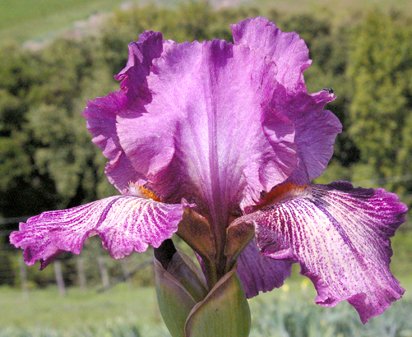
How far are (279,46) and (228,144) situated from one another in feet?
0.65

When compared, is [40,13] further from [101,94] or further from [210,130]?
[210,130]

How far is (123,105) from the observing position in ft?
4.23

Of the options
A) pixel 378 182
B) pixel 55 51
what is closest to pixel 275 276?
pixel 378 182

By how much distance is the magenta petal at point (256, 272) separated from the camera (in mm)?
1431

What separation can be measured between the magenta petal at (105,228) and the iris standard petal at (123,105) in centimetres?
14

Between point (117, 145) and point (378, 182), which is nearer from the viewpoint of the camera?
point (117, 145)

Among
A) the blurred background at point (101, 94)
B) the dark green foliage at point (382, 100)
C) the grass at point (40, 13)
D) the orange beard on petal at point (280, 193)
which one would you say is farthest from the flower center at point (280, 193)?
the grass at point (40, 13)

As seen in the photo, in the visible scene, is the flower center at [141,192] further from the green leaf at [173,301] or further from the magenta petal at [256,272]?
the magenta petal at [256,272]

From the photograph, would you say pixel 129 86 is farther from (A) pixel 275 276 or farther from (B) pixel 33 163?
(B) pixel 33 163

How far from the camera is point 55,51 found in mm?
38312

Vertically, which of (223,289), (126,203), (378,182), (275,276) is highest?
(126,203)

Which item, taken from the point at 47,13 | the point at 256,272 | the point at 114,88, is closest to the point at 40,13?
the point at 47,13

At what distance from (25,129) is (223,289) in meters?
32.9

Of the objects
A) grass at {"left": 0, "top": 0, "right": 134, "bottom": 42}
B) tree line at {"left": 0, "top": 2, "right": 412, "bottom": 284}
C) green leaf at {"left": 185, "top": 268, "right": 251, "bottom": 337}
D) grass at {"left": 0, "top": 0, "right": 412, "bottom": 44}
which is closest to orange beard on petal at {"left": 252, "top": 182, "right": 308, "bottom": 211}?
green leaf at {"left": 185, "top": 268, "right": 251, "bottom": 337}
